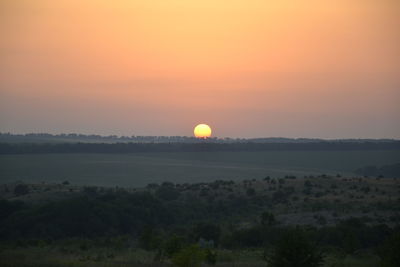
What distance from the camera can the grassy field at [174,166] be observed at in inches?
5023

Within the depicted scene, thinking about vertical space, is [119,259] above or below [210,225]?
below

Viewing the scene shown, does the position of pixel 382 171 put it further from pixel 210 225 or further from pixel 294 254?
pixel 294 254

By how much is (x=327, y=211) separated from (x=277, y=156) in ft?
428

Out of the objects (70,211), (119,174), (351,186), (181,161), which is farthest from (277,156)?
(70,211)

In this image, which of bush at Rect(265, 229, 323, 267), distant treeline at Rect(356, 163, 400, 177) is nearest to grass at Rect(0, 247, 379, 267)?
bush at Rect(265, 229, 323, 267)

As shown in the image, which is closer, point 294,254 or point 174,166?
point 294,254

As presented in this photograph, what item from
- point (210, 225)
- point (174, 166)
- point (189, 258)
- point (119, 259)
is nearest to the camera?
point (189, 258)

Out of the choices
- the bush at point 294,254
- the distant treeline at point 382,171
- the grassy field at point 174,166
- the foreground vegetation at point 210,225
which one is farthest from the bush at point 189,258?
the distant treeline at point 382,171

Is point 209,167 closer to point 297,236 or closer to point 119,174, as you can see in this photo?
point 119,174

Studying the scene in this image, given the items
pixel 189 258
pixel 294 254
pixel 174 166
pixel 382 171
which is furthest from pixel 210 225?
pixel 382 171

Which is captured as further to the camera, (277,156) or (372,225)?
(277,156)

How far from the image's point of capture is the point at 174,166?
153875 mm

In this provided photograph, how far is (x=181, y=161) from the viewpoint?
173500 millimetres

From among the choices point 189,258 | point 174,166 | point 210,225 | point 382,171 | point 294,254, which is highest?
point 294,254
